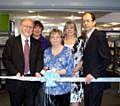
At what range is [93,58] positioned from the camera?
4.03 m

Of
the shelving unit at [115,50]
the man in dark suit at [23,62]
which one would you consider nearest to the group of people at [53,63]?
the man in dark suit at [23,62]

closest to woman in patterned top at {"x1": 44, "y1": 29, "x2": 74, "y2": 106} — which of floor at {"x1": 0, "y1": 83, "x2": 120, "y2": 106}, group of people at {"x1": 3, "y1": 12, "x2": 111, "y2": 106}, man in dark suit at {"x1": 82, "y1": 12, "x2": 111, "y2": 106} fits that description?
group of people at {"x1": 3, "y1": 12, "x2": 111, "y2": 106}

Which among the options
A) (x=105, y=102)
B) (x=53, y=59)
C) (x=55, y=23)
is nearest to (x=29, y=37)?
(x=53, y=59)

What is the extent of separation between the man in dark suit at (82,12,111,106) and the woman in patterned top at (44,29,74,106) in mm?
239

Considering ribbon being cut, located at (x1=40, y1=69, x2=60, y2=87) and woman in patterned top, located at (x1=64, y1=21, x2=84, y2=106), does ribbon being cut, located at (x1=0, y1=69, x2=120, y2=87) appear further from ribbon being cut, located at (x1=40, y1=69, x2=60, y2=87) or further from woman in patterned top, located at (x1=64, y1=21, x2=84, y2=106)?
Result: woman in patterned top, located at (x1=64, y1=21, x2=84, y2=106)

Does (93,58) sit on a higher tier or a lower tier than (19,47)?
lower

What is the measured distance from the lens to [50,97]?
4250 mm

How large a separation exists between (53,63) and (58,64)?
0.07 meters

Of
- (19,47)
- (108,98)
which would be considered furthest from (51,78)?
(108,98)

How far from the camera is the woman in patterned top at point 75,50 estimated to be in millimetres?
4469

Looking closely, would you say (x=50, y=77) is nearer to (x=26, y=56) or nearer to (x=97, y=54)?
(x=26, y=56)

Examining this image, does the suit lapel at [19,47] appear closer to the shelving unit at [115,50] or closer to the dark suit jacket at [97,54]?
the dark suit jacket at [97,54]

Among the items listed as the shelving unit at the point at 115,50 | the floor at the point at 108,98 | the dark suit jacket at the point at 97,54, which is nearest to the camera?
the dark suit jacket at the point at 97,54

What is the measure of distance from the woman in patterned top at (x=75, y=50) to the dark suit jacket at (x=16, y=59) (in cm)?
52
